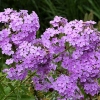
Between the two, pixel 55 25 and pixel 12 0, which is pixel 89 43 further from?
pixel 12 0

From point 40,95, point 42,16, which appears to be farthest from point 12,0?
point 40,95

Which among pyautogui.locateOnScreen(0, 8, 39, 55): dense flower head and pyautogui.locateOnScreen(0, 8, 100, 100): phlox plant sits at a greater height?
pyautogui.locateOnScreen(0, 8, 39, 55): dense flower head

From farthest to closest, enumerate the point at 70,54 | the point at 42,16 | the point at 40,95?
the point at 42,16
the point at 40,95
the point at 70,54

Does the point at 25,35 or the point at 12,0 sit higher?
the point at 12,0

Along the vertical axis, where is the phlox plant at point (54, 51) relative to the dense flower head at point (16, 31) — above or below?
below

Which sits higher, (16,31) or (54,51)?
(16,31)

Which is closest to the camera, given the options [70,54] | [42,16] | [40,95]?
[70,54]

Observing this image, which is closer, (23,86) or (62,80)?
(62,80)

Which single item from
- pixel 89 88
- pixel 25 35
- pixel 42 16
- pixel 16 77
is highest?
pixel 42 16
